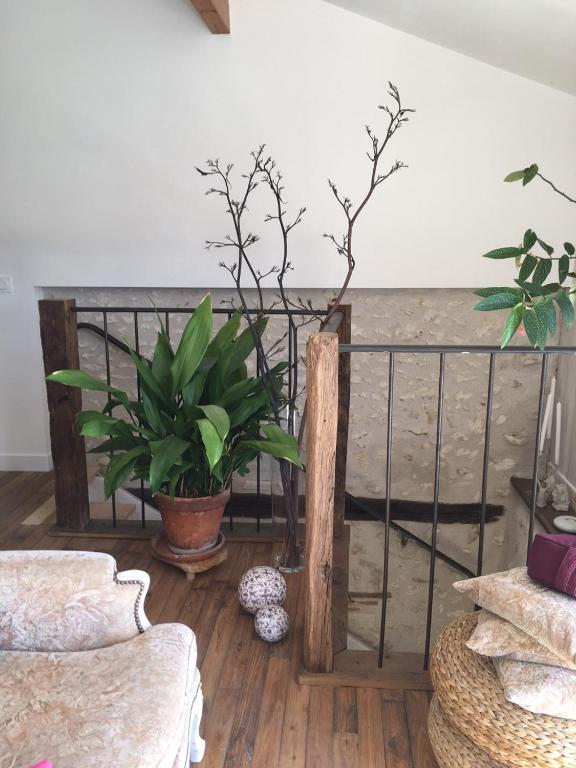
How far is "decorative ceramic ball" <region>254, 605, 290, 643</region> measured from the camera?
2.00 metres

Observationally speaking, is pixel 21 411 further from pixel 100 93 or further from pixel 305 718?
pixel 305 718

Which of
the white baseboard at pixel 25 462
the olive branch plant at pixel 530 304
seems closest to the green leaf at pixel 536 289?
the olive branch plant at pixel 530 304

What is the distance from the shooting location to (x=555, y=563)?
57.1 inches

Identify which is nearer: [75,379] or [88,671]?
[88,671]

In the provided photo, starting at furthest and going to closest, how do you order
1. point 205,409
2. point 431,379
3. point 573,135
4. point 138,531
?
point 431,379 → point 573,135 → point 138,531 → point 205,409

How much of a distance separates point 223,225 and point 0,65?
4.75 ft

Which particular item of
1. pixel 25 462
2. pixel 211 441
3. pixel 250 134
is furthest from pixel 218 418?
pixel 25 462

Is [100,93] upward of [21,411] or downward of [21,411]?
upward

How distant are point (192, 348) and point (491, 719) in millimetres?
1463

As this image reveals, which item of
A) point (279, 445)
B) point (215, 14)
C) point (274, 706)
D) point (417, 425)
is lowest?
point (274, 706)

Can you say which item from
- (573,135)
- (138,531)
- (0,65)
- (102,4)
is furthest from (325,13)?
(138,531)

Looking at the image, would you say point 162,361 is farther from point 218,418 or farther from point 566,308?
point 566,308

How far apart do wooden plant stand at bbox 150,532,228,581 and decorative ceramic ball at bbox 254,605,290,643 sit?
46cm

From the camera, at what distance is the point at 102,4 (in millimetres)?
3045
